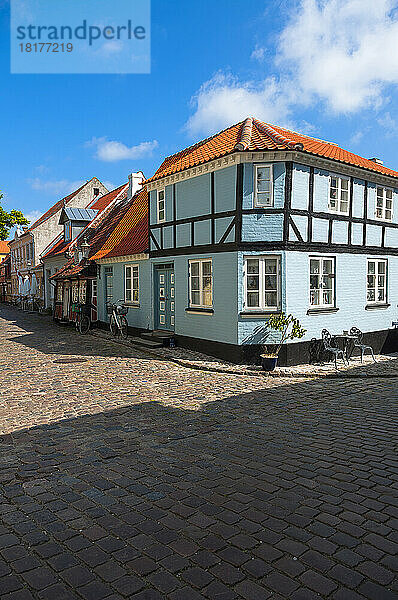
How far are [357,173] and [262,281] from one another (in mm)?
5159

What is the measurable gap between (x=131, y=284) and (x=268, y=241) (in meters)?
8.01

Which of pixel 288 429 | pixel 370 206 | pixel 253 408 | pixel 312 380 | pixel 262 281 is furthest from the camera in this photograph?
pixel 370 206

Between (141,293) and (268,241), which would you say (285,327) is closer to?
(268,241)

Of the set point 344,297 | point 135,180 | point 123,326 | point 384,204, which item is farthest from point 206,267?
point 135,180

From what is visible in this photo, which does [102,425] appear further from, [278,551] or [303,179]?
[303,179]

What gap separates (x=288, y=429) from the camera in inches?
297

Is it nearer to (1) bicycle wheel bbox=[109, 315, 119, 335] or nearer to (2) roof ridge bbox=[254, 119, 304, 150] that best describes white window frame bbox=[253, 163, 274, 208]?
(2) roof ridge bbox=[254, 119, 304, 150]

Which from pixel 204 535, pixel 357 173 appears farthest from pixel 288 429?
pixel 357 173

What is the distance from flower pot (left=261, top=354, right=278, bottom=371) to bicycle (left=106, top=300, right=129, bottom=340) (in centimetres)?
806

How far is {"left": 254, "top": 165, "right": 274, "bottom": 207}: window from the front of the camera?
13477 millimetres

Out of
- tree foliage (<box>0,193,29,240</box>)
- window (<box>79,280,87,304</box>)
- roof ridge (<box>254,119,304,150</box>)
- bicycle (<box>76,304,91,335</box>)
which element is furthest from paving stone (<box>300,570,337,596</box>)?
tree foliage (<box>0,193,29,240</box>)

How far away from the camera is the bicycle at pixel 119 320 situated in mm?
19406

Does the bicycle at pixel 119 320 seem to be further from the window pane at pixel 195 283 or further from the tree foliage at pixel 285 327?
the tree foliage at pixel 285 327

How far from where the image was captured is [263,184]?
1353 cm
